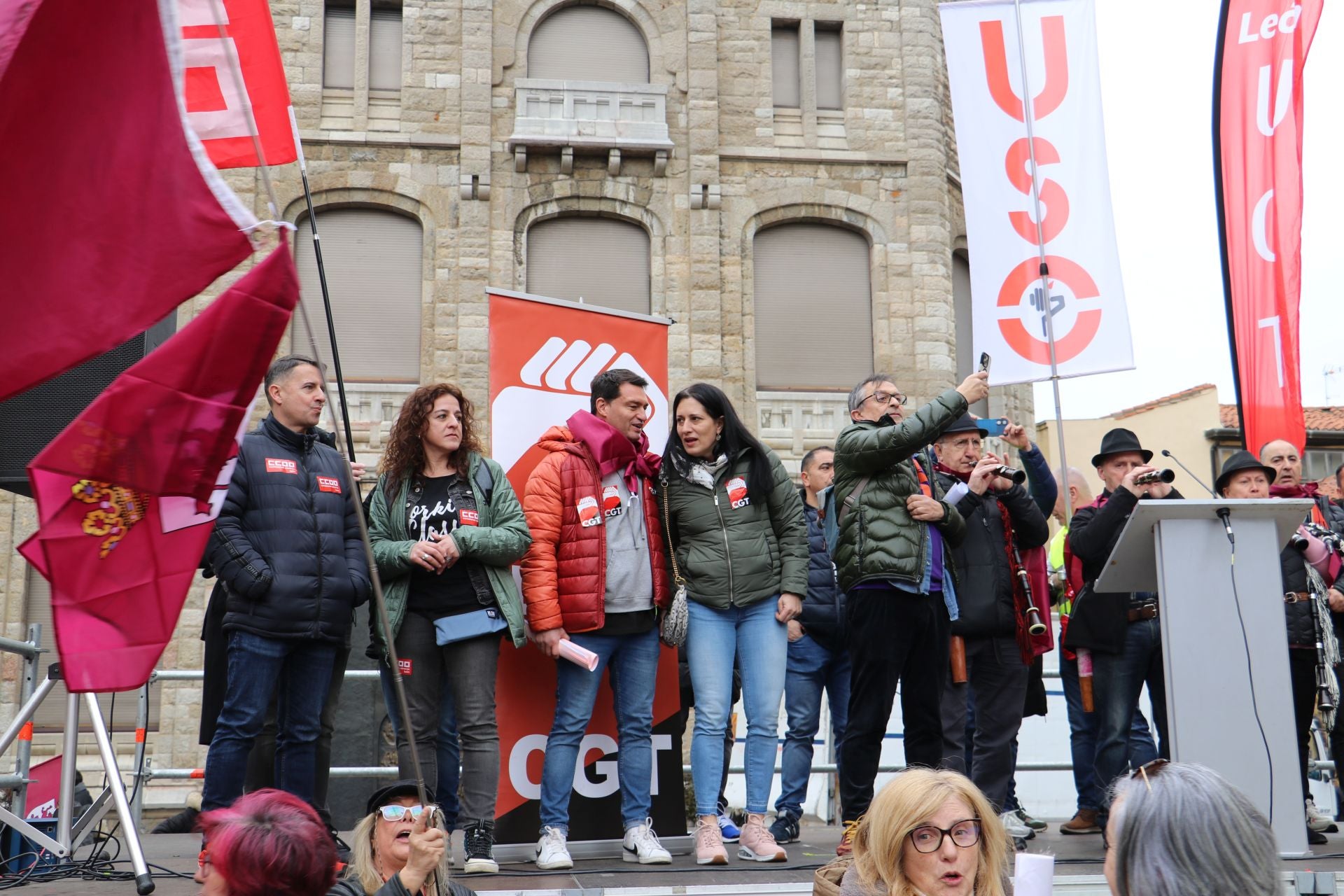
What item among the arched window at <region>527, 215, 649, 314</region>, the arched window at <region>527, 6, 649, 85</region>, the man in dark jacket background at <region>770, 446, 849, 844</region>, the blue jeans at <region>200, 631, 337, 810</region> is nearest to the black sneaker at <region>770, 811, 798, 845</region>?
the man in dark jacket background at <region>770, 446, 849, 844</region>

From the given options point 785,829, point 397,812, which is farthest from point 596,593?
point 397,812

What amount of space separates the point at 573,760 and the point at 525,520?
1.12 meters

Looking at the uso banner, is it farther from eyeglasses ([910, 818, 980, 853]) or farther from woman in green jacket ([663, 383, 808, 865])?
eyeglasses ([910, 818, 980, 853])

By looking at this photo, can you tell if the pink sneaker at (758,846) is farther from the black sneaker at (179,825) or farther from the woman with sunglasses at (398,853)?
the black sneaker at (179,825)

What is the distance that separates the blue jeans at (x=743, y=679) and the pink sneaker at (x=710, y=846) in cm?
22

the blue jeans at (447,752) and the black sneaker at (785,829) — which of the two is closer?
the blue jeans at (447,752)

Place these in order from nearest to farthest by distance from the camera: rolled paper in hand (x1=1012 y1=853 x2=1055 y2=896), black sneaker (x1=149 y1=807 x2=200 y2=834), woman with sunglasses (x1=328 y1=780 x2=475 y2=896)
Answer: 1. rolled paper in hand (x1=1012 y1=853 x2=1055 y2=896)
2. woman with sunglasses (x1=328 y1=780 x2=475 y2=896)
3. black sneaker (x1=149 y1=807 x2=200 y2=834)

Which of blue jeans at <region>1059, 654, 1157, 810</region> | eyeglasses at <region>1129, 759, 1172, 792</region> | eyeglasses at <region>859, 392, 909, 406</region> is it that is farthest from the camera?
blue jeans at <region>1059, 654, 1157, 810</region>

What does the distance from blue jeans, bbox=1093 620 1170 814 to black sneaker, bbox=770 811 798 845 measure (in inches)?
61.3

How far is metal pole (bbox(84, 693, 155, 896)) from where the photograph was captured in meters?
4.86

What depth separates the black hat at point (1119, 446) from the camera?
707 cm

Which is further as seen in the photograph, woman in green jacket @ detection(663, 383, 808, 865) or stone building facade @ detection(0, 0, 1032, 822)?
stone building facade @ detection(0, 0, 1032, 822)

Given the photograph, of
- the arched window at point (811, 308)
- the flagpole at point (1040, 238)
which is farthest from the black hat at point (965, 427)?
the arched window at point (811, 308)

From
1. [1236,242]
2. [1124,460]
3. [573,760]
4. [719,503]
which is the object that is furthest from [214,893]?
[1236,242]
